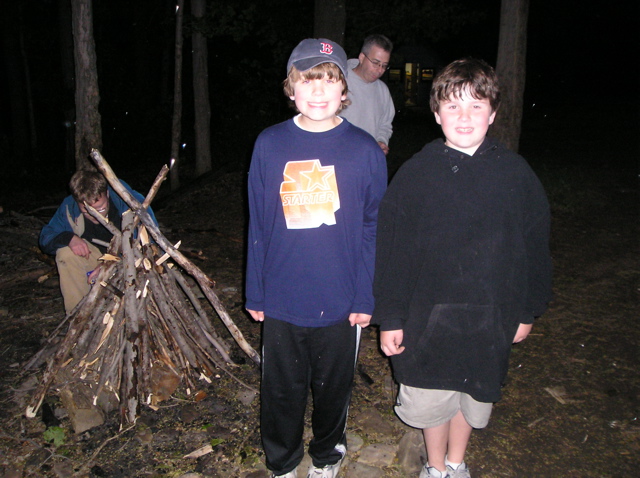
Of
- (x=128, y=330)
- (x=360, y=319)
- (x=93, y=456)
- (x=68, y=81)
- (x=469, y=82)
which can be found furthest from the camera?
(x=68, y=81)

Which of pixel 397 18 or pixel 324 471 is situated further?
pixel 397 18

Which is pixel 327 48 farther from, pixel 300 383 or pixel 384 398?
pixel 384 398

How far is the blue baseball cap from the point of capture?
2037mm

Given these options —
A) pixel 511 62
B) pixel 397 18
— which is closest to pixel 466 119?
pixel 511 62

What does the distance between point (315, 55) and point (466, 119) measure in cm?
68

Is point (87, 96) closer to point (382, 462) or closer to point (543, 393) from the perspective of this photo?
point (382, 462)

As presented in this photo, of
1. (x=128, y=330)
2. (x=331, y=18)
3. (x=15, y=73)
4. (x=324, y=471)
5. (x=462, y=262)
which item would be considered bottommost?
(x=324, y=471)

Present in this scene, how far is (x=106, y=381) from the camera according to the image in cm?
309

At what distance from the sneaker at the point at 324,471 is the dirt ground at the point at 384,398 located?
353 mm

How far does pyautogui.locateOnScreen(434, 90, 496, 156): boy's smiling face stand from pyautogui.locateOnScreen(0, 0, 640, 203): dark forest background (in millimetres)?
8207

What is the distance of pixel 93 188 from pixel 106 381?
1.27m

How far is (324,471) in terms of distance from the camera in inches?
99.7

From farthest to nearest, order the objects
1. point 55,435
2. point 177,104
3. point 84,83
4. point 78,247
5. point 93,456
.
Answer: point 177,104 < point 84,83 < point 78,247 < point 55,435 < point 93,456

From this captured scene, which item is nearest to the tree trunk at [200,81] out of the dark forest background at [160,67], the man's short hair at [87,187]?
the dark forest background at [160,67]
